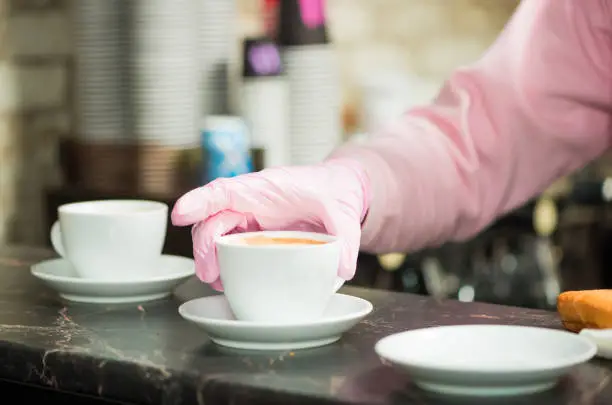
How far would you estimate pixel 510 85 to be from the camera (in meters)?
1.71

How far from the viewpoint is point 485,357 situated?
3.31 ft

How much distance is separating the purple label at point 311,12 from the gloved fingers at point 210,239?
5.01ft

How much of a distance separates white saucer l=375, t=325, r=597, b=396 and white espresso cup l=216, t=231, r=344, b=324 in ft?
0.44

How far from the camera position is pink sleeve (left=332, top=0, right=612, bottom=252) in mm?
1675

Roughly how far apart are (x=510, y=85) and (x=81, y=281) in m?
0.75

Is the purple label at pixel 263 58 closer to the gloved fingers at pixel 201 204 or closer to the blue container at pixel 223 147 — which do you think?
the blue container at pixel 223 147

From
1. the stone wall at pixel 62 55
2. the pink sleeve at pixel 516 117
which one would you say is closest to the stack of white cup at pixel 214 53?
the stone wall at pixel 62 55

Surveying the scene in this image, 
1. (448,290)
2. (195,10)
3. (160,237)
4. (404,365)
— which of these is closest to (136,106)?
(195,10)

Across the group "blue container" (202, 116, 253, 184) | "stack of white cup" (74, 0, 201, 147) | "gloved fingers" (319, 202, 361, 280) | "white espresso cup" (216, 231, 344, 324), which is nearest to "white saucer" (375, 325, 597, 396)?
"white espresso cup" (216, 231, 344, 324)

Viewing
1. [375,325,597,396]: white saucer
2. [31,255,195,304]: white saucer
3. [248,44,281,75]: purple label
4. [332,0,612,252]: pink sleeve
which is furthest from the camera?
[248,44,281,75]: purple label

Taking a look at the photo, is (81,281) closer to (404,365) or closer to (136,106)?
(404,365)

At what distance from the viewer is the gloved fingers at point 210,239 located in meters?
1.24

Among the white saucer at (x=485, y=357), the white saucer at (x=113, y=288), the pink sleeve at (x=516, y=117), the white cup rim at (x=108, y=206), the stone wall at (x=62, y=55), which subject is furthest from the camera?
the stone wall at (x=62, y=55)

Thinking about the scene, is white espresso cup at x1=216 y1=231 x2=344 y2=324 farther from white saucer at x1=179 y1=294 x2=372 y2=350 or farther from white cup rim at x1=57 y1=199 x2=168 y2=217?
white cup rim at x1=57 y1=199 x2=168 y2=217
